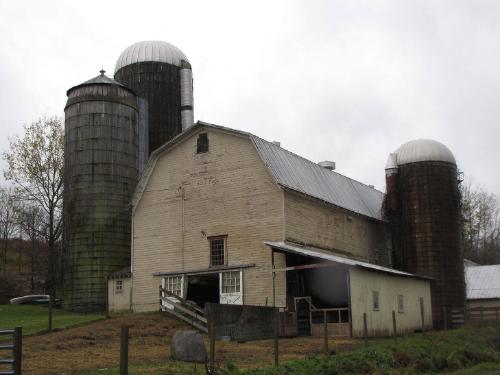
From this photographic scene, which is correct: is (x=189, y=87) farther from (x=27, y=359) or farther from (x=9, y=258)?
(x=9, y=258)

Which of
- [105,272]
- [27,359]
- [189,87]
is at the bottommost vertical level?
[27,359]

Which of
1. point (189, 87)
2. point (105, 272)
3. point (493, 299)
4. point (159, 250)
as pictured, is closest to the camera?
point (159, 250)

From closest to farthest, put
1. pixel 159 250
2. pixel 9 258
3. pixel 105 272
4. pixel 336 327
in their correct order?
1. pixel 336 327
2. pixel 159 250
3. pixel 105 272
4. pixel 9 258

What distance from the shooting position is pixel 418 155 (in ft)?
132

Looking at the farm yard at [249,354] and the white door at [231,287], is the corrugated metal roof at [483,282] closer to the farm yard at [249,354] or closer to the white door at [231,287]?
the farm yard at [249,354]

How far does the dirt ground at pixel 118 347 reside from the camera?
17750 mm

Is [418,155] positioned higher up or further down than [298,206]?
higher up

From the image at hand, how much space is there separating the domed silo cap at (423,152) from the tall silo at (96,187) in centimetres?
1569

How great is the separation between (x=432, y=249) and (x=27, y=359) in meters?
25.8

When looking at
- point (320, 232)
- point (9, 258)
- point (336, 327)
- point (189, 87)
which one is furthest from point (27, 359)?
point (9, 258)

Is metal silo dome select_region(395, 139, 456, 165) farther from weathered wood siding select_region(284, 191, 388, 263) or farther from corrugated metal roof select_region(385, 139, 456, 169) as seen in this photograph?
weathered wood siding select_region(284, 191, 388, 263)

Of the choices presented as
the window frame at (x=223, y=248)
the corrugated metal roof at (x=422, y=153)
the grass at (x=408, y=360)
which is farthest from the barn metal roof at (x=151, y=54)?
the grass at (x=408, y=360)

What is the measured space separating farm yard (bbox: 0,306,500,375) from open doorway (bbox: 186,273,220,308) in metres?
4.03

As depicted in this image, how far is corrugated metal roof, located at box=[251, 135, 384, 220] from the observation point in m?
31.8
